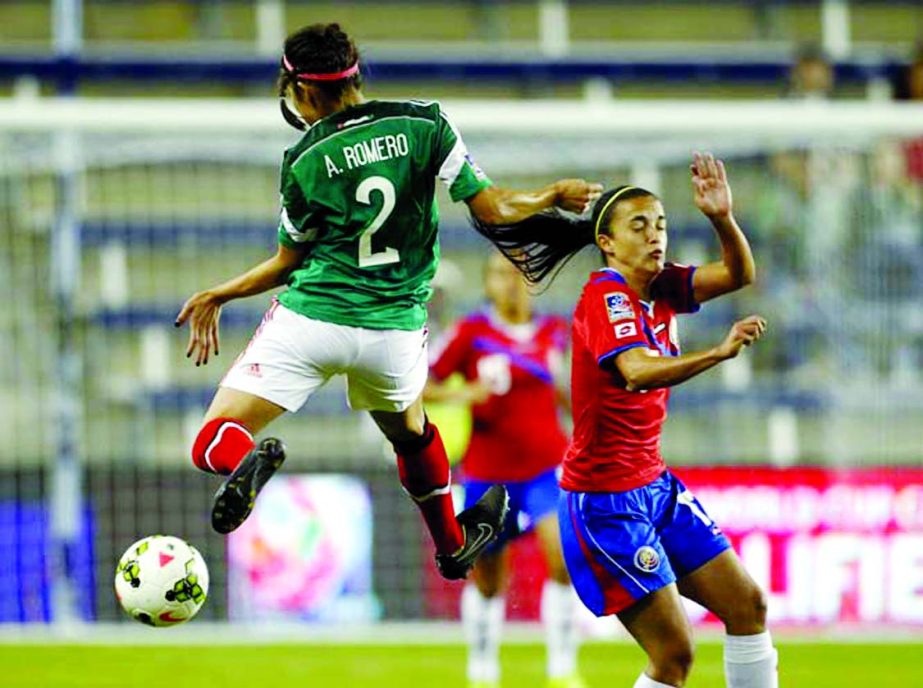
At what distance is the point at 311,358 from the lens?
19.2ft

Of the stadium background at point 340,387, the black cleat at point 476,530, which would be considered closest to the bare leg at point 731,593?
the black cleat at point 476,530

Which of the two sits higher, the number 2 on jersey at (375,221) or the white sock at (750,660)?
the number 2 on jersey at (375,221)

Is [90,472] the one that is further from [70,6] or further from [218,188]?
[70,6]

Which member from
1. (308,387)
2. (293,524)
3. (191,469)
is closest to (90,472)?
(191,469)

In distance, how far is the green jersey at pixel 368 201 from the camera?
5.69 m

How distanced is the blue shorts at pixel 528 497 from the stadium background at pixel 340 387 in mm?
1529

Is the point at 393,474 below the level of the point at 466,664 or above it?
above

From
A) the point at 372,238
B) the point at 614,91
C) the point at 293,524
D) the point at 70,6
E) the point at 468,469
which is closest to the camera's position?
the point at 372,238

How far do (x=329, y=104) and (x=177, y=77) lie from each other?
25.1 ft

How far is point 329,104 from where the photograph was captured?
5.79 m

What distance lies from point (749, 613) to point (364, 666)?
4433 mm

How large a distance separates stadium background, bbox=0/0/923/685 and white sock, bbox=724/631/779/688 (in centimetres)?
480

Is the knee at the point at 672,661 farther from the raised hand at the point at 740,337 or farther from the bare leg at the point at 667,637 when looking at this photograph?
the raised hand at the point at 740,337

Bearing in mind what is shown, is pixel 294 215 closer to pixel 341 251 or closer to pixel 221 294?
pixel 341 251
